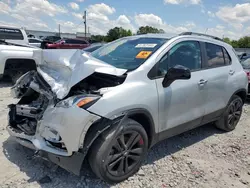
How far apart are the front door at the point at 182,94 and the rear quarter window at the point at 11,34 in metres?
8.14

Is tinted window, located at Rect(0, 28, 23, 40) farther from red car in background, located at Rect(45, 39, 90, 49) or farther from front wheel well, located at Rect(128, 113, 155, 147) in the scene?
red car in background, located at Rect(45, 39, 90, 49)

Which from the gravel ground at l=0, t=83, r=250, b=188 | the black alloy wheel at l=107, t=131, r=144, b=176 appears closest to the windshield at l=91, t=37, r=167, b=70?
the black alloy wheel at l=107, t=131, r=144, b=176

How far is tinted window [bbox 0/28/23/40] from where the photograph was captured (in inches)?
376

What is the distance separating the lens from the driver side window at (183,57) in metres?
3.33

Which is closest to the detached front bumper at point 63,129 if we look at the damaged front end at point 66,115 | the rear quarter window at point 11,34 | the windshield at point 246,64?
the damaged front end at point 66,115

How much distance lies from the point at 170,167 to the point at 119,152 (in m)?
0.95

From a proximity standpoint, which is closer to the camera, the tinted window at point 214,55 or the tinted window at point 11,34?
the tinted window at point 214,55

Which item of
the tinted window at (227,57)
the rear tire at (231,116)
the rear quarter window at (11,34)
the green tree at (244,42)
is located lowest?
the rear tire at (231,116)

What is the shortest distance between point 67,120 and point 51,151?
0.42m

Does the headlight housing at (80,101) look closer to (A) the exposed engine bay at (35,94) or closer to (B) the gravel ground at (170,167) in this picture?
(A) the exposed engine bay at (35,94)

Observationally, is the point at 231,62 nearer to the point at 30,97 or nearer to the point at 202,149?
the point at 202,149

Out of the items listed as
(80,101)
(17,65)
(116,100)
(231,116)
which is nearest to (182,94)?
(116,100)

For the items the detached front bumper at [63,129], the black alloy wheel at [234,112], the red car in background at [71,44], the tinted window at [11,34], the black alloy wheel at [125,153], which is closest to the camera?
the detached front bumper at [63,129]

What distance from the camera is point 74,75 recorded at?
2764 millimetres
